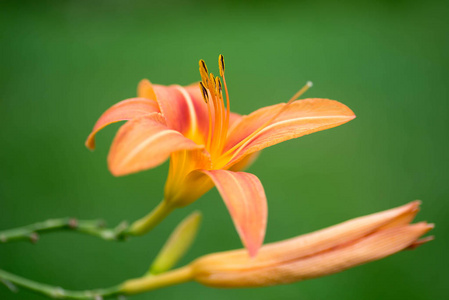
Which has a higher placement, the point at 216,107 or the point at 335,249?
the point at 216,107

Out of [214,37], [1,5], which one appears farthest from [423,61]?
[1,5]

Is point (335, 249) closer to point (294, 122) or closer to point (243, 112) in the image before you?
point (294, 122)

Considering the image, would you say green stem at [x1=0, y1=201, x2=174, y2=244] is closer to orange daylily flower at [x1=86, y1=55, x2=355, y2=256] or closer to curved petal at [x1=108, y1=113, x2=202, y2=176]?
orange daylily flower at [x1=86, y1=55, x2=355, y2=256]

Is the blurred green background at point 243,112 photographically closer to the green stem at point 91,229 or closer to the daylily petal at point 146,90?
the green stem at point 91,229

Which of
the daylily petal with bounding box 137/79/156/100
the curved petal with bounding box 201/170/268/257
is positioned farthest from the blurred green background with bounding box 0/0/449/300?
the curved petal with bounding box 201/170/268/257

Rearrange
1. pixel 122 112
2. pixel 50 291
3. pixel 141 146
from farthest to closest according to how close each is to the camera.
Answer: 1. pixel 50 291
2. pixel 122 112
3. pixel 141 146

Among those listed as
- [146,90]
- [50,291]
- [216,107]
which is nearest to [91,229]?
[50,291]

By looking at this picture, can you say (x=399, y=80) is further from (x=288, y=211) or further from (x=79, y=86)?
(x=79, y=86)

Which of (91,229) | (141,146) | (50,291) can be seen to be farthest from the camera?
(91,229)
